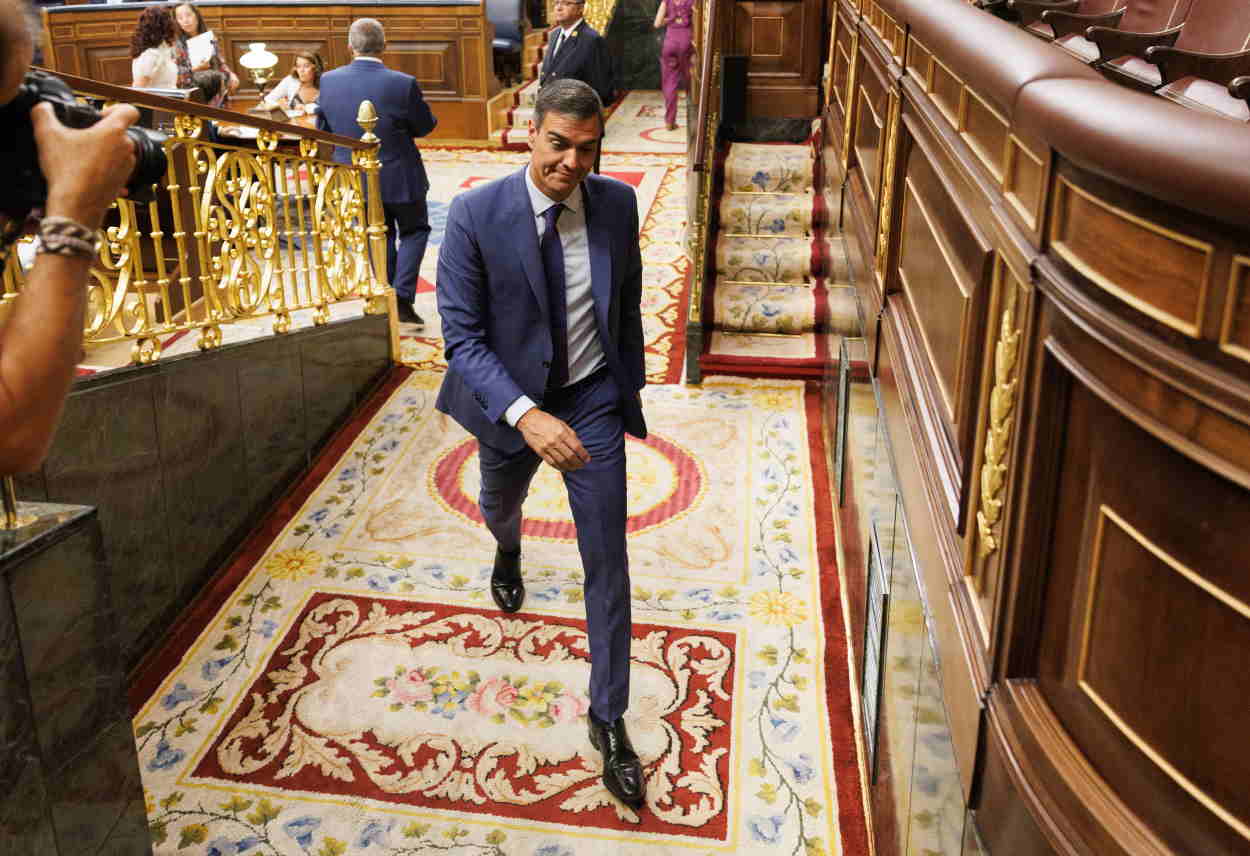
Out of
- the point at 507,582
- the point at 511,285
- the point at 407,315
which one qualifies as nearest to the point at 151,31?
the point at 407,315

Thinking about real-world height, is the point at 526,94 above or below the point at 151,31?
below

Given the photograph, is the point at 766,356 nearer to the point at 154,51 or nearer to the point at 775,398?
the point at 775,398

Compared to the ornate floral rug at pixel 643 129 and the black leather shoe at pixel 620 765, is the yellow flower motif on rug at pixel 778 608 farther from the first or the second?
the ornate floral rug at pixel 643 129

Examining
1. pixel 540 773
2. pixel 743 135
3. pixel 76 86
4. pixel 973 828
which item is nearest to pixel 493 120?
pixel 743 135

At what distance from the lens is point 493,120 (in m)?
Answer: 12.0

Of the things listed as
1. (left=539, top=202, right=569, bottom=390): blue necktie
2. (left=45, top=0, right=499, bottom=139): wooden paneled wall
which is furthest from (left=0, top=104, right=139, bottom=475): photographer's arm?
(left=45, top=0, right=499, bottom=139): wooden paneled wall

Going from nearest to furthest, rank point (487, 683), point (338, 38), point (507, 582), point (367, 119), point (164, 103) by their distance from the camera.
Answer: point (487, 683)
point (164, 103)
point (507, 582)
point (367, 119)
point (338, 38)

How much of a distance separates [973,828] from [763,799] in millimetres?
1306

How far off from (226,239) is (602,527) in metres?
2.26

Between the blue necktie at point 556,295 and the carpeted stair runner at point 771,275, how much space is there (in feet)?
8.67

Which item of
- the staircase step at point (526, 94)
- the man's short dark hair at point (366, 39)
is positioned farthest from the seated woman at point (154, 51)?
the staircase step at point (526, 94)

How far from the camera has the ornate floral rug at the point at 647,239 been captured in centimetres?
639

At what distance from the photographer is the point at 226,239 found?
4.48 metres

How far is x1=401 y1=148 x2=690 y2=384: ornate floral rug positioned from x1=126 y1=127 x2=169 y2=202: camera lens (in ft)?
9.73
